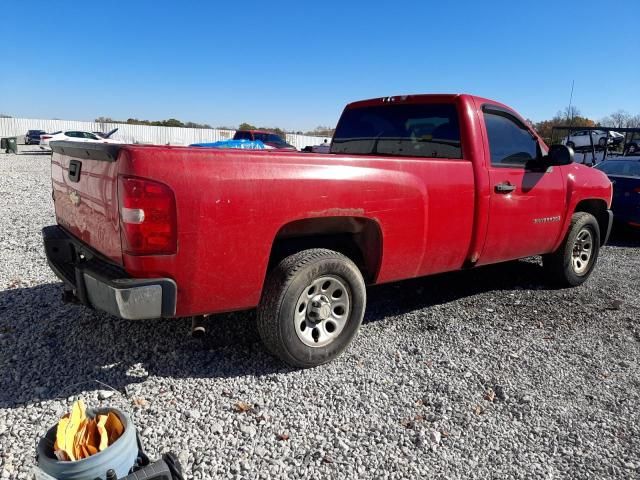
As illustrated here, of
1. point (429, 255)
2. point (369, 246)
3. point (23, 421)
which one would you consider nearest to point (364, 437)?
point (369, 246)

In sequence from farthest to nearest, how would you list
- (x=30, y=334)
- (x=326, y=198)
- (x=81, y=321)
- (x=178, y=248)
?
(x=81, y=321), (x=30, y=334), (x=326, y=198), (x=178, y=248)

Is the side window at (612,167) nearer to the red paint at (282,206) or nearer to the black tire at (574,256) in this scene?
the black tire at (574,256)

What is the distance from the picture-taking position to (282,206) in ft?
9.21

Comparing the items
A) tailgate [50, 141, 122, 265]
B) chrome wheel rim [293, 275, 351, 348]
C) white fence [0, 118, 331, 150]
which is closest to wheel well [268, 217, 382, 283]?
chrome wheel rim [293, 275, 351, 348]

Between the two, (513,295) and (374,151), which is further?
(513,295)

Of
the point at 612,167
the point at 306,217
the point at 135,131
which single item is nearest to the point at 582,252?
the point at 306,217

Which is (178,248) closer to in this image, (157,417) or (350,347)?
(157,417)

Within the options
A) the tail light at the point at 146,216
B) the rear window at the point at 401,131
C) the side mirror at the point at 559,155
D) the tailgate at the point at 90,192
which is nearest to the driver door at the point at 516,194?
the side mirror at the point at 559,155

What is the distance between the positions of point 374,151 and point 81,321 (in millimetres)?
2999

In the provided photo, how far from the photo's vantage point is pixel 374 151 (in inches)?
182

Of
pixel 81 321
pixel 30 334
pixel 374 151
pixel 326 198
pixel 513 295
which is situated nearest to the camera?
pixel 326 198

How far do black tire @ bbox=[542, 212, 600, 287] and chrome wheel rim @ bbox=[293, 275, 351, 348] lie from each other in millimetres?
3050

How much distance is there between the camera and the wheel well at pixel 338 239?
315cm

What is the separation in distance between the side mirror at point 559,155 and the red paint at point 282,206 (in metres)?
0.37
